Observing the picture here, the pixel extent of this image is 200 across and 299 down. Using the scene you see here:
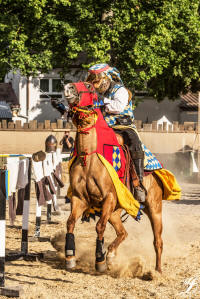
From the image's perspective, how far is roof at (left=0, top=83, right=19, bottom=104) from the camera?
3459 cm

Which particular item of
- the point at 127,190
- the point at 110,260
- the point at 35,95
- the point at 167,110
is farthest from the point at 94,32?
the point at 110,260

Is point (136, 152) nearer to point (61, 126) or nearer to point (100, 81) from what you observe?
point (100, 81)

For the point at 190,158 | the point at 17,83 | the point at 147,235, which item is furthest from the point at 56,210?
the point at 17,83

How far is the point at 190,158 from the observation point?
2309 centimetres

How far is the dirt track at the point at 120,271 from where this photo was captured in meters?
5.61

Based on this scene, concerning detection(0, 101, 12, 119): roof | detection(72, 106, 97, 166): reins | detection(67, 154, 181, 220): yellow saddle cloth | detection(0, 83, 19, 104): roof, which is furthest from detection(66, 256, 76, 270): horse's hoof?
detection(0, 83, 19, 104): roof

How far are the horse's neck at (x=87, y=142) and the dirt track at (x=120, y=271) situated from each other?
4.79ft

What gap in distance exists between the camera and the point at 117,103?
6.30 metres

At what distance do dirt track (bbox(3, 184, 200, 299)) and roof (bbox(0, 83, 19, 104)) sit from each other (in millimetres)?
25437

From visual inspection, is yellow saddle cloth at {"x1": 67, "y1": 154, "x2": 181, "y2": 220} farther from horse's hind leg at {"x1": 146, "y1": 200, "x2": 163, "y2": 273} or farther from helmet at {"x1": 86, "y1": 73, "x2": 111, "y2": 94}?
helmet at {"x1": 86, "y1": 73, "x2": 111, "y2": 94}

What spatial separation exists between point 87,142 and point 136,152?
79 centimetres

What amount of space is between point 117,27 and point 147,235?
Answer: 15872mm

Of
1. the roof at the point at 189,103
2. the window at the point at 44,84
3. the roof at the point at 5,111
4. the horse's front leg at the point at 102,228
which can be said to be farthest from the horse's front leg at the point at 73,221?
the roof at the point at 189,103

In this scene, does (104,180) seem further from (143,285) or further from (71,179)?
(143,285)
